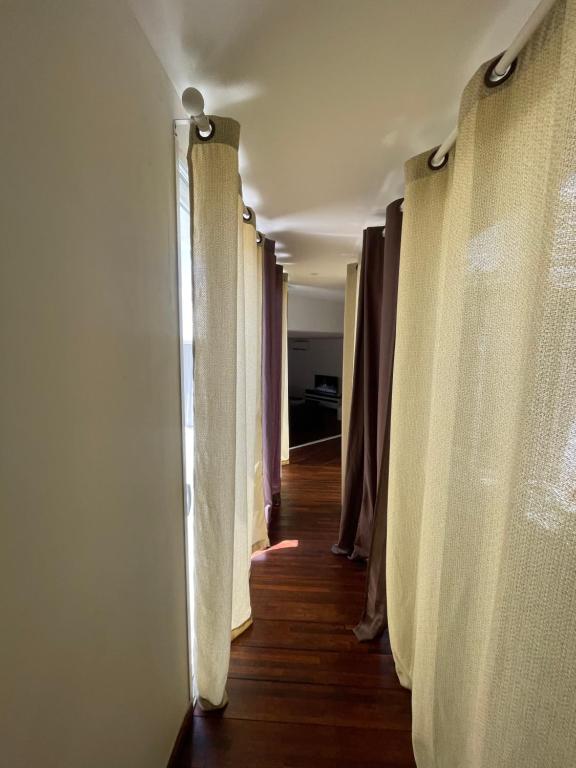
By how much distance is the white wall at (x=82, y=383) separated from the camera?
1.26 ft

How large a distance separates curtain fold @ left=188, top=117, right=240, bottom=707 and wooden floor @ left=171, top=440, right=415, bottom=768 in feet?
0.77

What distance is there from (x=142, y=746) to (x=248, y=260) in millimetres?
1640

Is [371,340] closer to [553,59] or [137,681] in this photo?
[553,59]

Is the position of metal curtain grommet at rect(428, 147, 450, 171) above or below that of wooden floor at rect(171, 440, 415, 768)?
above

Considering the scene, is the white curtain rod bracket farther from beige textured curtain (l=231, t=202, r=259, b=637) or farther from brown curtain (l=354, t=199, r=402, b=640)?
brown curtain (l=354, t=199, r=402, b=640)

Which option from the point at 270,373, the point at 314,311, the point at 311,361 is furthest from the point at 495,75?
the point at 311,361

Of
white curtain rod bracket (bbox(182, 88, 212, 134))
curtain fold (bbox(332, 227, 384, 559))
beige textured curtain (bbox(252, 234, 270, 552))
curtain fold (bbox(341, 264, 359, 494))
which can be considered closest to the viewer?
white curtain rod bracket (bbox(182, 88, 212, 134))

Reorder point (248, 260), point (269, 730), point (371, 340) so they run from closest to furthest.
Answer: point (269, 730) < point (248, 260) < point (371, 340)

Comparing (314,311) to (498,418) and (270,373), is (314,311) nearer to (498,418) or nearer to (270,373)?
(270,373)

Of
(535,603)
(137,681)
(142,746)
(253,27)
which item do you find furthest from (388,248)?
(142,746)

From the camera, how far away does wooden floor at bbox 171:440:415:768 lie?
920 millimetres

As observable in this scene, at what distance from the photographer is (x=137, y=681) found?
0.69 metres

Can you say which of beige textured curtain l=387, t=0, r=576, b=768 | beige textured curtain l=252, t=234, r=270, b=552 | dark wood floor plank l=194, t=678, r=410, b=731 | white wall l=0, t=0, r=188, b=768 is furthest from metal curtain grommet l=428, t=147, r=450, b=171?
dark wood floor plank l=194, t=678, r=410, b=731

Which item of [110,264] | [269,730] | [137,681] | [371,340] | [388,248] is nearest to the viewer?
[110,264]
